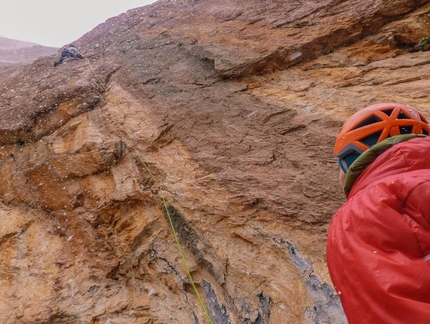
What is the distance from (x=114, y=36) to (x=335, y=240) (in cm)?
1194

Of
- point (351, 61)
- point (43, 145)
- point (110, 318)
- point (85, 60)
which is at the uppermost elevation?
point (85, 60)

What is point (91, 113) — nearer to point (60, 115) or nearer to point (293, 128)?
point (60, 115)

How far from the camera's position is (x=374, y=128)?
254cm

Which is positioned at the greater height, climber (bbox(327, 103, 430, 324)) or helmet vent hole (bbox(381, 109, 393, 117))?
helmet vent hole (bbox(381, 109, 393, 117))

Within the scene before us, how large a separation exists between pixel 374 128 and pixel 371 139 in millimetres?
90

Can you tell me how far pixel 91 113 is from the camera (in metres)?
7.00

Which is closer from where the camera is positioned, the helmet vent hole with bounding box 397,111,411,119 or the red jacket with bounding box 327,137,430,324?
the red jacket with bounding box 327,137,430,324

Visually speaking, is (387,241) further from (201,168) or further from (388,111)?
(201,168)

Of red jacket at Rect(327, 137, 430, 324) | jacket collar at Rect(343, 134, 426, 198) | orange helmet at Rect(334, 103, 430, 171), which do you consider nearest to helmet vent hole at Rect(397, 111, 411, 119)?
orange helmet at Rect(334, 103, 430, 171)

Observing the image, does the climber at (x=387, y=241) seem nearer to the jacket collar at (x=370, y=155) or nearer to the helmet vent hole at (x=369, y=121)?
the jacket collar at (x=370, y=155)

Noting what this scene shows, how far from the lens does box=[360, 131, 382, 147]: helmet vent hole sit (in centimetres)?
255

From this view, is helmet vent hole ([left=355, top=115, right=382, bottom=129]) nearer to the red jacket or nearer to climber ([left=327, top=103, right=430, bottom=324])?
climber ([left=327, top=103, right=430, bottom=324])

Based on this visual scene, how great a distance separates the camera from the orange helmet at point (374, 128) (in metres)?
2.51

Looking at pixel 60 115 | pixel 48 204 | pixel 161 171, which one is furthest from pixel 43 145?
pixel 161 171
